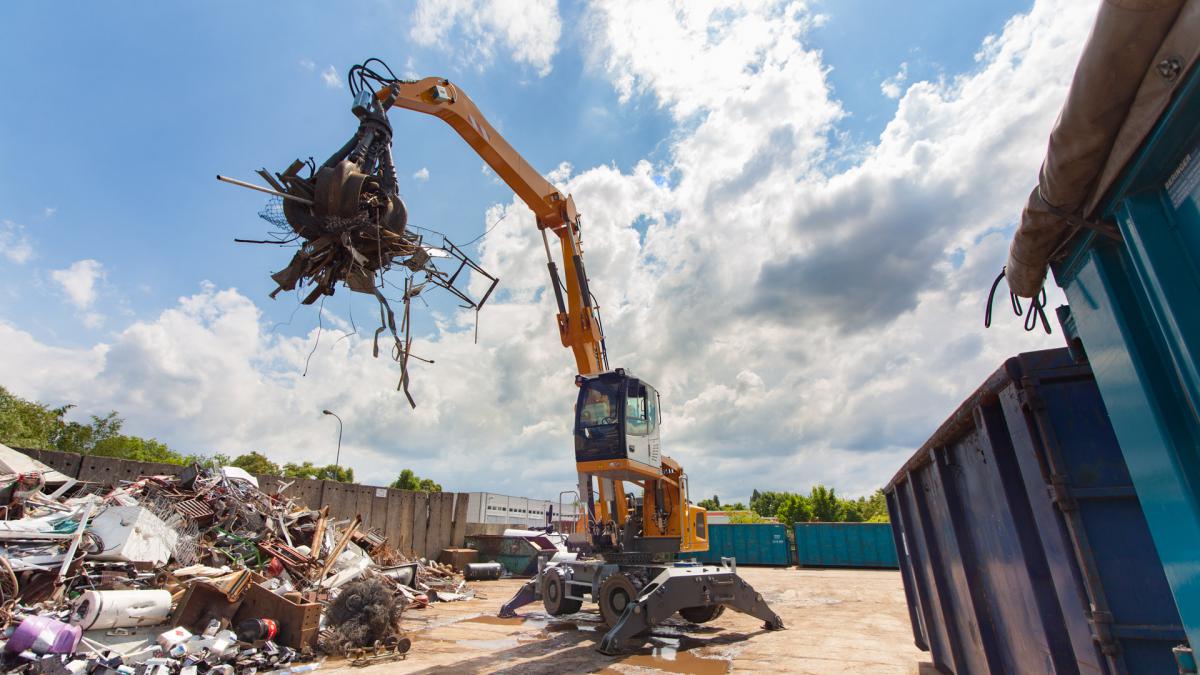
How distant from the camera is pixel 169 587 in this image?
7508mm

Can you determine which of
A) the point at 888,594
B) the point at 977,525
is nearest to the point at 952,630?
the point at 977,525

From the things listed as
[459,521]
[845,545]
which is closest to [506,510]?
[459,521]

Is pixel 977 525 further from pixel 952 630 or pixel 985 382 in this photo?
pixel 952 630

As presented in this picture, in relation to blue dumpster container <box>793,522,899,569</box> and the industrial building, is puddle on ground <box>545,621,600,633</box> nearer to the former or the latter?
the industrial building

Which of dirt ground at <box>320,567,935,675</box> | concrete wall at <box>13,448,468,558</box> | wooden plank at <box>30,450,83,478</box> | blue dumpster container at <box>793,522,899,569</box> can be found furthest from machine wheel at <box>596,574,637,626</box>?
blue dumpster container at <box>793,522,899,569</box>

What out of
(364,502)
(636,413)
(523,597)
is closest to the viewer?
(636,413)

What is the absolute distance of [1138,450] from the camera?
1.92 m

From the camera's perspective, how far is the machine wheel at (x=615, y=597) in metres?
8.45

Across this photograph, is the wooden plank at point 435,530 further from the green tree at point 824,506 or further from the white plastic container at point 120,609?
the green tree at point 824,506

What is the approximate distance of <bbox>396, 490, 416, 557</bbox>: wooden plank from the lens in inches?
677

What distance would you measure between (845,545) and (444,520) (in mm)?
16645

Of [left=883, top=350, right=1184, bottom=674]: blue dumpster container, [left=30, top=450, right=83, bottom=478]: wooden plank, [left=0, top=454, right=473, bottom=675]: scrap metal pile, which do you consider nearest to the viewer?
[left=883, top=350, right=1184, bottom=674]: blue dumpster container

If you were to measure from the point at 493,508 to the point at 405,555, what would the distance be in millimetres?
9888

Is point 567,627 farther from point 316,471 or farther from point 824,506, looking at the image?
point 316,471
